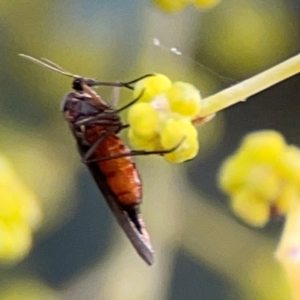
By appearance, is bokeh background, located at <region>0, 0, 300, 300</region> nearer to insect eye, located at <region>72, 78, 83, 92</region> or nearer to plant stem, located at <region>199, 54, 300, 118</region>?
insect eye, located at <region>72, 78, 83, 92</region>

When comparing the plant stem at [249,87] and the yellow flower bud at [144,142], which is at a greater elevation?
the plant stem at [249,87]

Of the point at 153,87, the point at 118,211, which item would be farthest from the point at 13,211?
the point at 153,87

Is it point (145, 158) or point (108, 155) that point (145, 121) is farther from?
point (145, 158)

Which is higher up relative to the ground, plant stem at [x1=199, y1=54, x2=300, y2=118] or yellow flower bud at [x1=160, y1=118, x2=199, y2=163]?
plant stem at [x1=199, y1=54, x2=300, y2=118]

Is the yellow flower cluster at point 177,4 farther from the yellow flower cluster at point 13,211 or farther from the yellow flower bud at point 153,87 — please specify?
the yellow flower cluster at point 13,211

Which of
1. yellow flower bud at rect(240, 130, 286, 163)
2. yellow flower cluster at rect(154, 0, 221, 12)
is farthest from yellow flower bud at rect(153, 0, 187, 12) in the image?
yellow flower bud at rect(240, 130, 286, 163)

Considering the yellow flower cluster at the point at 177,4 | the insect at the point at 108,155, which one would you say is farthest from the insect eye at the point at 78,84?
the yellow flower cluster at the point at 177,4
